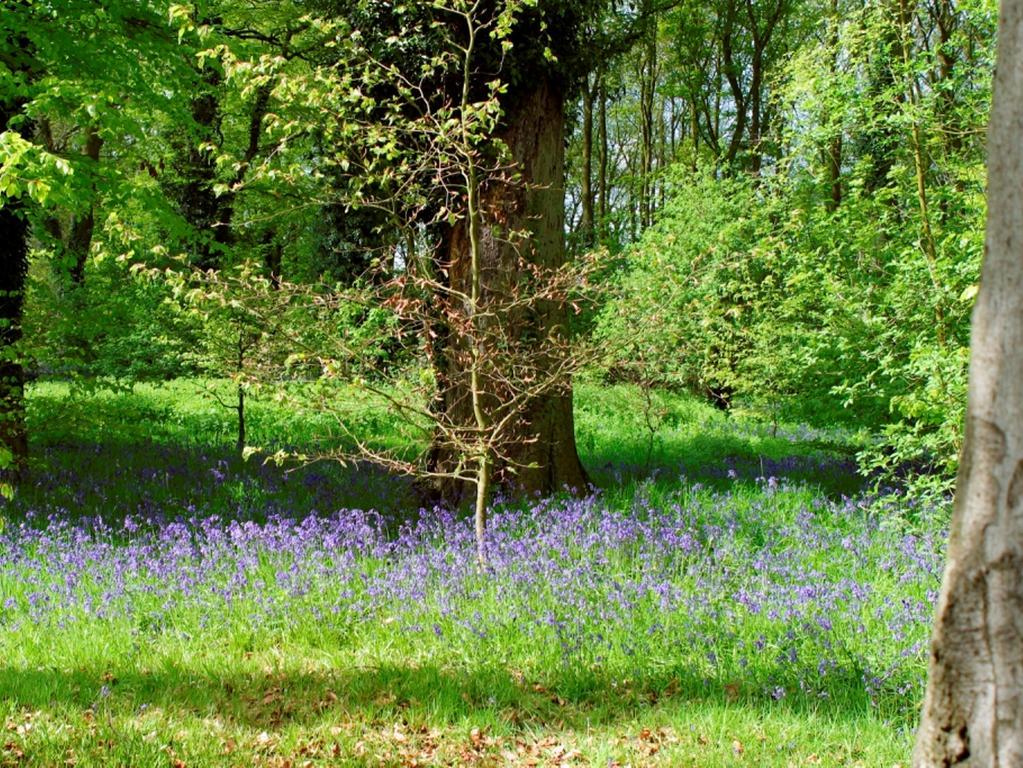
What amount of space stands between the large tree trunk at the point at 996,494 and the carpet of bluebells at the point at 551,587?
1829 millimetres

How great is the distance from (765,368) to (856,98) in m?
5.09

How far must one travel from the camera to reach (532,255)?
22.9 feet

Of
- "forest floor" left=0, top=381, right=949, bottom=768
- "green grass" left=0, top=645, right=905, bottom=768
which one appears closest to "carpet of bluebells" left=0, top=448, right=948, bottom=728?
"forest floor" left=0, top=381, right=949, bottom=768

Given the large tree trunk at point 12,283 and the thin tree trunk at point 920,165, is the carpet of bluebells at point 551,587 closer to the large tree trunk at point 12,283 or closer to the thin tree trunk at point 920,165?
the large tree trunk at point 12,283

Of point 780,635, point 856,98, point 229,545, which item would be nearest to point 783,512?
point 780,635

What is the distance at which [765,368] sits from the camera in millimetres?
11516

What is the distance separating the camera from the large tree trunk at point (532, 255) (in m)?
6.95

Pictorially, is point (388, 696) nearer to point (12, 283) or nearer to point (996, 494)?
point (996, 494)

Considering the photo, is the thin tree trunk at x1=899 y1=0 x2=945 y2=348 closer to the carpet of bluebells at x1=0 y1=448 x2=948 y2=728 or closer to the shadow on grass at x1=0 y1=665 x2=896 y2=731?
the carpet of bluebells at x1=0 y1=448 x2=948 y2=728

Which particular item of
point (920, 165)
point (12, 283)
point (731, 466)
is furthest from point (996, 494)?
point (12, 283)

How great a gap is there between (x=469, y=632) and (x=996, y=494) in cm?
320

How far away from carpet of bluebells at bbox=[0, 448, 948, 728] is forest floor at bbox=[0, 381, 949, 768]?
20 millimetres

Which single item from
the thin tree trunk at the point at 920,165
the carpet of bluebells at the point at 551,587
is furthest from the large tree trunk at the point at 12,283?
the thin tree trunk at the point at 920,165

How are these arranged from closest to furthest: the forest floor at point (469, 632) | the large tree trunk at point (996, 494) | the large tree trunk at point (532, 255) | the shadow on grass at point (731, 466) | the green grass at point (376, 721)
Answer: the large tree trunk at point (996, 494)
the green grass at point (376, 721)
the forest floor at point (469, 632)
the large tree trunk at point (532, 255)
the shadow on grass at point (731, 466)
